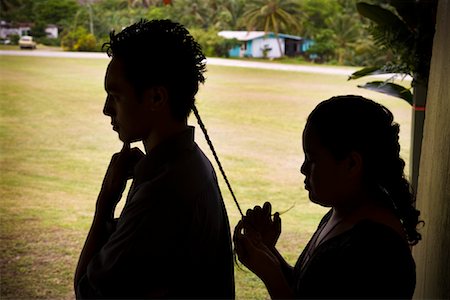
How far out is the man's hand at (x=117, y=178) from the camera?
3.38 feet

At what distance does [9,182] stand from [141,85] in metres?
3.59

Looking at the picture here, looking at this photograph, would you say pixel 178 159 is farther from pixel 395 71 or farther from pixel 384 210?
pixel 395 71

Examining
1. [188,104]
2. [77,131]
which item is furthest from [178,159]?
[77,131]

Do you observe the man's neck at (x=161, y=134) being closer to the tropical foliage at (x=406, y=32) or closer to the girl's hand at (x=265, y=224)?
the girl's hand at (x=265, y=224)

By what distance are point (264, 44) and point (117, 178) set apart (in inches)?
115

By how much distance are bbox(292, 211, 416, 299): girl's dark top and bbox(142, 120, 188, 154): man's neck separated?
296mm

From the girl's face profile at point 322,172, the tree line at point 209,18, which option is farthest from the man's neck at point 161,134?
the tree line at point 209,18

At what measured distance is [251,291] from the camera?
10.9 feet

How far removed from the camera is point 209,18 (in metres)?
3.72

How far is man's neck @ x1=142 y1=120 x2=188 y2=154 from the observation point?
37.7 inches

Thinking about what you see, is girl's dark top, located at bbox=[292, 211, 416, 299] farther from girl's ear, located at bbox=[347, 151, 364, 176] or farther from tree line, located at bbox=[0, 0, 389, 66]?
tree line, located at bbox=[0, 0, 389, 66]

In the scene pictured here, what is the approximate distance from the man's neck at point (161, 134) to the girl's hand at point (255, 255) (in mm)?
224

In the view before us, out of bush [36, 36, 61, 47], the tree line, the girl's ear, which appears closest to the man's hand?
the girl's ear

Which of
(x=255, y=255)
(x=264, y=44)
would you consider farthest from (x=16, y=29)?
(x=255, y=255)
